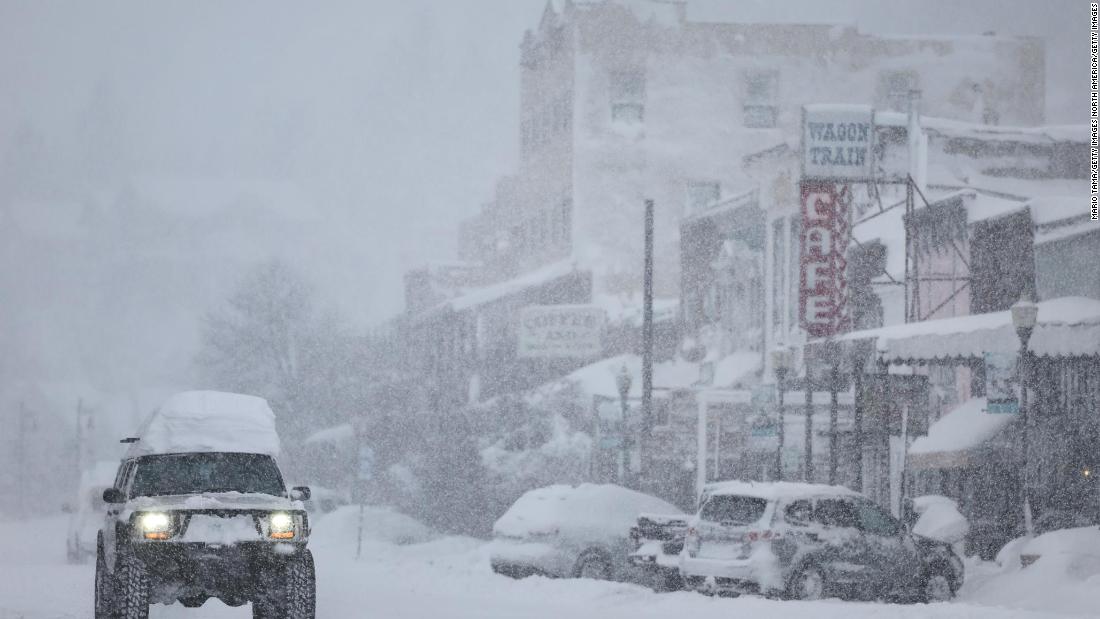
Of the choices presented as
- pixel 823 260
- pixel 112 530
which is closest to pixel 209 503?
pixel 112 530

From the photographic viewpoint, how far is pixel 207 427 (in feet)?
52.4

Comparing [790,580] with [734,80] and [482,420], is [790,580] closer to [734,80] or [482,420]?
[482,420]

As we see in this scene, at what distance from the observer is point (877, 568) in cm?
2000

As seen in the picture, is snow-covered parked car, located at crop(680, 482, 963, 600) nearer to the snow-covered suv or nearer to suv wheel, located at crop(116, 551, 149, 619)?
the snow-covered suv

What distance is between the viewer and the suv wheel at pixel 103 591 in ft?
45.9

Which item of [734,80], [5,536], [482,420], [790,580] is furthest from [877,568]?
[734,80]

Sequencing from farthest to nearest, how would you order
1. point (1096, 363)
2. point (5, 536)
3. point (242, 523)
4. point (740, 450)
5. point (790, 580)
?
point (5, 536), point (740, 450), point (1096, 363), point (790, 580), point (242, 523)

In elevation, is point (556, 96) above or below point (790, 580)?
above

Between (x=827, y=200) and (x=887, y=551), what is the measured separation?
1501 centimetres

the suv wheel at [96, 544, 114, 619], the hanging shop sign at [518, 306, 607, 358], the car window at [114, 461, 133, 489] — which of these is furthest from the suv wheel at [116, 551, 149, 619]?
the hanging shop sign at [518, 306, 607, 358]

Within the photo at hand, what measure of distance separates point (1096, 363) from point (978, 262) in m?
4.36

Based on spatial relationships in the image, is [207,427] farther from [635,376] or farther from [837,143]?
[635,376]

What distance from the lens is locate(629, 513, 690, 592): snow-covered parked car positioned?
72.1ft

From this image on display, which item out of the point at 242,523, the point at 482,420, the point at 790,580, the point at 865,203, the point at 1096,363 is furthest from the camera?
the point at 482,420
